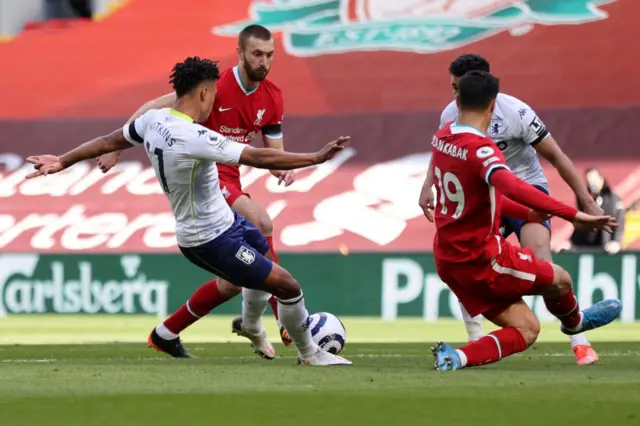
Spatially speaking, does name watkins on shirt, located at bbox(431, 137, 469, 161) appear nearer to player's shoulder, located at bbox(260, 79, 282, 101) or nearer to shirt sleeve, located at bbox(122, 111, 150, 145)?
shirt sleeve, located at bbox(122, 111, 150, 145)

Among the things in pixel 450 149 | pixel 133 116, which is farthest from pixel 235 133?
pixel 450 149

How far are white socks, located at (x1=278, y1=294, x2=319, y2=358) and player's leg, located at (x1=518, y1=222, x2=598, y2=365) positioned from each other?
1.51 m

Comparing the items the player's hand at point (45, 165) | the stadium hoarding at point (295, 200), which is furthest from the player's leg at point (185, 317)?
the stadium hoarding at point (295, 200)

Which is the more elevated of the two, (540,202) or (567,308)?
(540,202)

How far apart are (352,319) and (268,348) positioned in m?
6.77

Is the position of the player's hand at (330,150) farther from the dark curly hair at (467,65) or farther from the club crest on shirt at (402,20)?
the club crest on shirt at (402,20)

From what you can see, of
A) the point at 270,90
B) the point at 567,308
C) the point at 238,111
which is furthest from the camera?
the point at 270,90

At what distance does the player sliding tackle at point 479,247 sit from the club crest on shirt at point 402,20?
13815 mm

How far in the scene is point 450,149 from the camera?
7438mm

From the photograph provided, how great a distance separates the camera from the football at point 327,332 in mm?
8664

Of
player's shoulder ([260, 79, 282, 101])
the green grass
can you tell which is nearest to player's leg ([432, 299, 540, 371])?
the green grass

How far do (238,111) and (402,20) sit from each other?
12.4 m

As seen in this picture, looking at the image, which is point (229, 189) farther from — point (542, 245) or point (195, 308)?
point (542, 245)

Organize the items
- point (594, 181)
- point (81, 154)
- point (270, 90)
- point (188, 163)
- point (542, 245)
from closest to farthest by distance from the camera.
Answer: point (188, 163) → point (81, 154) → point (542, 245) → point (270, 90) → point (594, 181)
